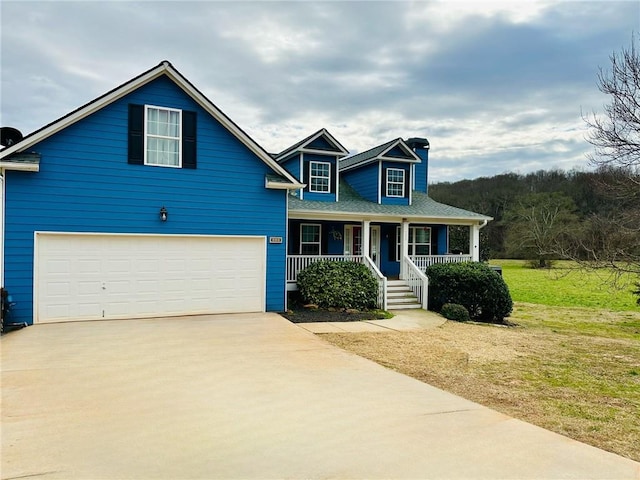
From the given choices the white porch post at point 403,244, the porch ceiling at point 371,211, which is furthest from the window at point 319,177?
the white porch post at point 403,244

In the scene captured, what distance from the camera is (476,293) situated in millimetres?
14602

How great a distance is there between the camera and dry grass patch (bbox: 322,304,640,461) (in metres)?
5.26

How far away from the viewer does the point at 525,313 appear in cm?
1703

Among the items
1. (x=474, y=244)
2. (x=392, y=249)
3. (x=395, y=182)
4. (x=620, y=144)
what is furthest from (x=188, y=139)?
(x=474, y=244)

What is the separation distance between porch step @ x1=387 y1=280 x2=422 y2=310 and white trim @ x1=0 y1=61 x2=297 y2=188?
566cm

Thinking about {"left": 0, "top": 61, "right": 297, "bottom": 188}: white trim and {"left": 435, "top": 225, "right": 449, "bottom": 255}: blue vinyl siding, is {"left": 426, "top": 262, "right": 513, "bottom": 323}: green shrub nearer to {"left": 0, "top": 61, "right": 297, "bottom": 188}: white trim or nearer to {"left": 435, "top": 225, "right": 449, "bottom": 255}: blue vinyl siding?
{"left": 435, "top": 225, "right": 449, "bottom": 255}: blue vinyl siding

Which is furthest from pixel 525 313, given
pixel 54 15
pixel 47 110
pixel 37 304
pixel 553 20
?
pixel 47 110

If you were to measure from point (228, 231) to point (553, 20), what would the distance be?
34.9ft

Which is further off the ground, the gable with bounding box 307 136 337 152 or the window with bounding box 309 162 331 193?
the gable with bounding box 307 136 337 152

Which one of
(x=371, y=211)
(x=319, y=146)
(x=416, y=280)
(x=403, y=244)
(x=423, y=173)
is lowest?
(x=416, y=280)

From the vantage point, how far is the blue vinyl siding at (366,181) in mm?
18219

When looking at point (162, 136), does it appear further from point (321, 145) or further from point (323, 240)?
point (323, 240)

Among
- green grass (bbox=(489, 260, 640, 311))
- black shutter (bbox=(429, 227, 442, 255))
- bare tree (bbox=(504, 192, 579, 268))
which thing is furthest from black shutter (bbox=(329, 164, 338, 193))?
bare tree (bbox=(504, 192, 579, 268))

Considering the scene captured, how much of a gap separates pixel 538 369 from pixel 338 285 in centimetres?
670
